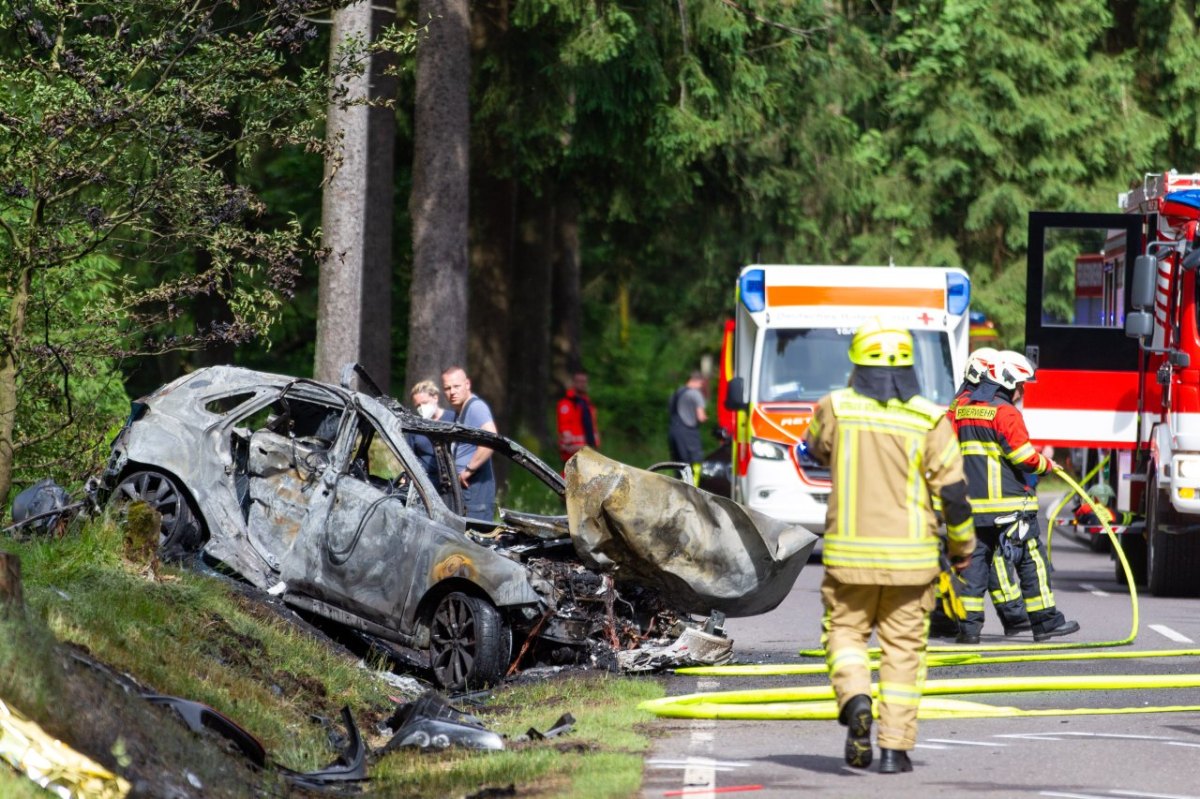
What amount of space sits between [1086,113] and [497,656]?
27091 mm

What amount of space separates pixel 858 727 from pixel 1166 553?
8.81 meters

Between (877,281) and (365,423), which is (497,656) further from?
(877,281)

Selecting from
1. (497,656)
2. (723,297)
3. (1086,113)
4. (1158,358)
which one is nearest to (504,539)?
(497,656)

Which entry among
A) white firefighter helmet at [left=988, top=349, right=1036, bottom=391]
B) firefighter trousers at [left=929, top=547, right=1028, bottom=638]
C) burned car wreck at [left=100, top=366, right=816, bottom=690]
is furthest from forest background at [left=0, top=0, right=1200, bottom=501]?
firefighter trousers at [left=929, top=547, right=1028, bottom=638]

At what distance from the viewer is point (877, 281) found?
18656 mm

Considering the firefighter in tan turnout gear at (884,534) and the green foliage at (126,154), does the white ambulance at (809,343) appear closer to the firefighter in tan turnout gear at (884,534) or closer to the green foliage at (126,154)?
the green foliage at (126,154)

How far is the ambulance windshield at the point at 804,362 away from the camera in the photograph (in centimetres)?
1864

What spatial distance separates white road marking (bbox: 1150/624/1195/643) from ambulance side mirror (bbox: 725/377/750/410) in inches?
205

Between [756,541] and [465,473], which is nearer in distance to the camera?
[756,541]

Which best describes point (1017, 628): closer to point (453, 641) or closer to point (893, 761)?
point (453, 641)

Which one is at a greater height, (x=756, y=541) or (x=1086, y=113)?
(x=1086, y=113)

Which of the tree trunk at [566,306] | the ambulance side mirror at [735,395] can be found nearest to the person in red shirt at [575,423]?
the ambulance side mirror at [735,395]

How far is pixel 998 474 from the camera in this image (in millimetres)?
12016

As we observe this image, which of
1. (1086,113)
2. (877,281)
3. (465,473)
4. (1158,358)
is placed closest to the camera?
(465,473)
